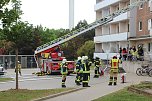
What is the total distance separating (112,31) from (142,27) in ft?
39.8

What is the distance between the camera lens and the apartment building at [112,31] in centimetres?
5450

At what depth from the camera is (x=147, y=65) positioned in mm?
34594

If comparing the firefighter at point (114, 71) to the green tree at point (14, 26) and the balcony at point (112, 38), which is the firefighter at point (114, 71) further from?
the balcony at point (112, 38)

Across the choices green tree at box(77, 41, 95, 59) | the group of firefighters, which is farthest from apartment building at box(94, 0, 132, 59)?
the group of firefighters

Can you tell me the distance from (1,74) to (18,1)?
76.2 ft

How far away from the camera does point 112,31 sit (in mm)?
61312

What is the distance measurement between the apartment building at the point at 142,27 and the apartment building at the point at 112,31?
1.12m

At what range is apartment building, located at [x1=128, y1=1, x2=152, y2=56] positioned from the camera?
4700 cm

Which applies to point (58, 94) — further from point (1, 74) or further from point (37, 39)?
point (37, 39)

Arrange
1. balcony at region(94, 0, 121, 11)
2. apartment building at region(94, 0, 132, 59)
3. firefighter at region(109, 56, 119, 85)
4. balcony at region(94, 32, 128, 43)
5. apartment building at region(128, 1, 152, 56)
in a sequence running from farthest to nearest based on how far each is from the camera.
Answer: balcony at region(94, 0, 121, 11), apartment building at region(94, 0, 132, 59), balcony at region(94, 32, 128, 43), apartment building at region(128, 1, 152, 56), firefighter at region(109, 56, 119, 85)

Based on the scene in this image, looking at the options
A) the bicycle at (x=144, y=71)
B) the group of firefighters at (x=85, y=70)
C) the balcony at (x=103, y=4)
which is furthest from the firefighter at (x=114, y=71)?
the balcony at (x=103, y=4)

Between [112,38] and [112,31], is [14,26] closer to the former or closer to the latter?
[112,38]

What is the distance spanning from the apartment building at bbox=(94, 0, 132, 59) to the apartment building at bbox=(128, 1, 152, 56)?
1.12m

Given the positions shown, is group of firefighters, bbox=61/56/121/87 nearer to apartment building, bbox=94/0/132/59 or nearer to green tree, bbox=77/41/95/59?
apartment building, bbox=94/0/132/59
